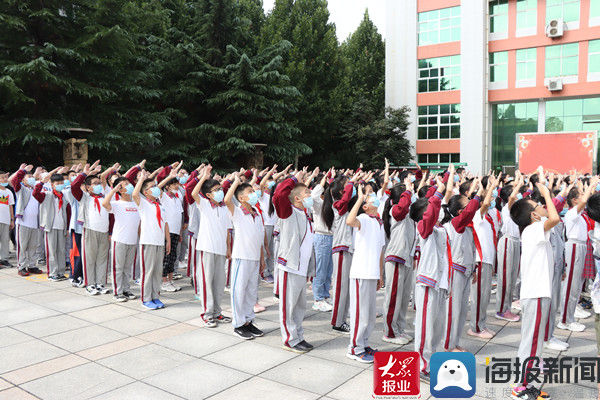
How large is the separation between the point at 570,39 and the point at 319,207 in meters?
26.1

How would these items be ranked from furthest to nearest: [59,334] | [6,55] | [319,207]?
[6,55] → [319,207] → [59,334]

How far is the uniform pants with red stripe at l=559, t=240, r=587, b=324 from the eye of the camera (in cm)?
673

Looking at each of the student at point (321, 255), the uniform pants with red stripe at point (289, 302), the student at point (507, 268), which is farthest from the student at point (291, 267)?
the student at point (507, 268)

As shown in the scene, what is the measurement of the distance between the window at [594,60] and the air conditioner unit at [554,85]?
1.51 m

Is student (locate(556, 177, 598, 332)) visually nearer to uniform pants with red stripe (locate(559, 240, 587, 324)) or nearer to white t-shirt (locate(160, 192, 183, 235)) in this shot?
uniform pants with red stripe (locate(559, 240, 587, 324))

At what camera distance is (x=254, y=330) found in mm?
6238

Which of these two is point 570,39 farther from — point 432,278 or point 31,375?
point 31,375

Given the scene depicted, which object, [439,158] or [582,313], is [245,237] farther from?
[439,158]

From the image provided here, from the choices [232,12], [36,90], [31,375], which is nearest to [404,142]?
[232,12]

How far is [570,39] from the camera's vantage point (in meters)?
27.0

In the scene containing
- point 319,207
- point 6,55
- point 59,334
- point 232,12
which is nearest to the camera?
point 59,334

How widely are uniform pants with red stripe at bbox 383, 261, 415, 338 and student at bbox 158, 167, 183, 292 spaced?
4.11 m

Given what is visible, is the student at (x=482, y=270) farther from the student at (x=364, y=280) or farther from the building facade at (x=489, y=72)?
the building facade at (x=489, y=72)

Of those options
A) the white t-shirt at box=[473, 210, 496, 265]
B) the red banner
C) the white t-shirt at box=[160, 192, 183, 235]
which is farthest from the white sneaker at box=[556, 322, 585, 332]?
the red banner
